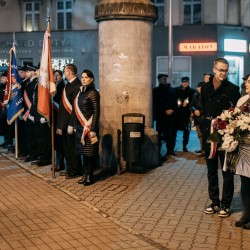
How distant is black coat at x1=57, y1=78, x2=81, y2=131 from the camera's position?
9.41 meters

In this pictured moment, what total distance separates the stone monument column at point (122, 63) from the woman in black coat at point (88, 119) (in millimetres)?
1386

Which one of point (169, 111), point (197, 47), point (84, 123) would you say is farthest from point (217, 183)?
point (197, 47)

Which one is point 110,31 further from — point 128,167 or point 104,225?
point 104,225

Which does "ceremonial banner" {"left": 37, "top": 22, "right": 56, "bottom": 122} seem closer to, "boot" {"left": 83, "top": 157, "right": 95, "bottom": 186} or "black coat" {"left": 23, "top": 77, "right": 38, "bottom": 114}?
"boot" {"left": 83, "top": 157, "right": 95, "bottom": 186}

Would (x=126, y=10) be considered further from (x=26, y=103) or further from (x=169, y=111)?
(x=26, y=103)

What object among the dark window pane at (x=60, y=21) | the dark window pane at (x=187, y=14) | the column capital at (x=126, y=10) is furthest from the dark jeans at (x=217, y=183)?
the dark window pane at (x=60, y=21)

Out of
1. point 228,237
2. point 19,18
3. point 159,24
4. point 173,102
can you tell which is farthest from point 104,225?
point 19,18

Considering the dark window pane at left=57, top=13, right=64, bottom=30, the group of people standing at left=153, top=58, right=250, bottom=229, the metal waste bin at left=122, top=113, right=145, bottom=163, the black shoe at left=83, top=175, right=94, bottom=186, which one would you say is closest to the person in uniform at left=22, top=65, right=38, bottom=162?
the metal waste bin at left=122, top=113, right=145, bottom=163

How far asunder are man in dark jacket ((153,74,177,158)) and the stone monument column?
1.83m

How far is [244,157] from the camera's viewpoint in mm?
6406

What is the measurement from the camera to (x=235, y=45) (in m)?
28.8

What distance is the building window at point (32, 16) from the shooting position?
1236 inches

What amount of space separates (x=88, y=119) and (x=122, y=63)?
74.4 inches

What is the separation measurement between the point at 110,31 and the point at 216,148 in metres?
4.26
